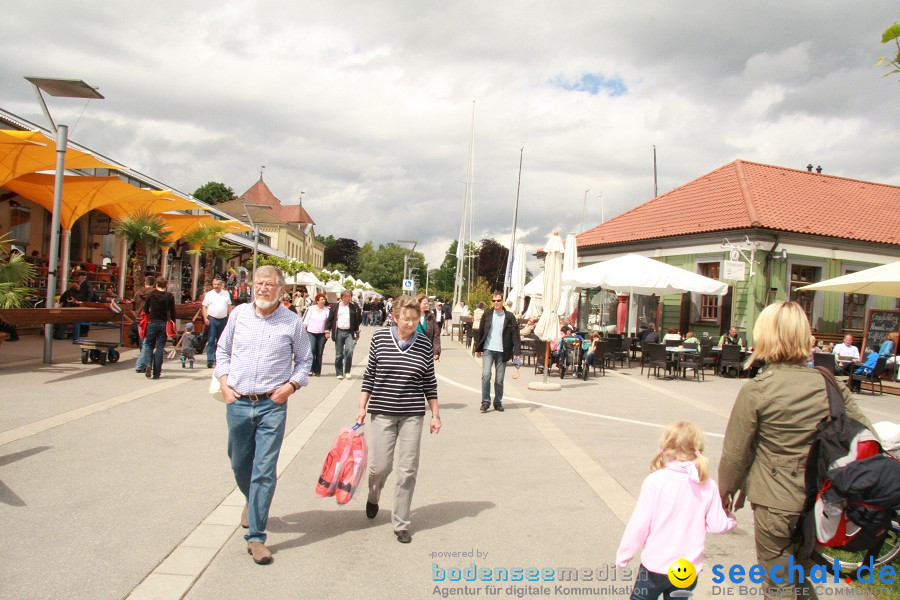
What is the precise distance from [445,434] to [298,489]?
3.00 meters

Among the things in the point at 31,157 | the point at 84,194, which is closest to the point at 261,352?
the point at 31,157

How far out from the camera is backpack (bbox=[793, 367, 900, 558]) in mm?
2904

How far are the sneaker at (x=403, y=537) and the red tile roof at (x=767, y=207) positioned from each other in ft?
71.1

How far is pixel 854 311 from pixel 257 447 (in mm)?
26023

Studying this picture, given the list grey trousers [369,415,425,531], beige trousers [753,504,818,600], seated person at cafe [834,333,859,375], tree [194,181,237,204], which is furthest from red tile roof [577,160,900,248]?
tree [194,181,237,204]

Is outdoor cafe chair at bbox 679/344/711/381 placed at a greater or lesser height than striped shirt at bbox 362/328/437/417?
lesser

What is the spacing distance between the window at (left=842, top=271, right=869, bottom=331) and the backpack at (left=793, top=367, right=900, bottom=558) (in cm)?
2511

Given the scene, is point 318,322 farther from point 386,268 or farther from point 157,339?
point 386,268

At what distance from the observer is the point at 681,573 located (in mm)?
3037

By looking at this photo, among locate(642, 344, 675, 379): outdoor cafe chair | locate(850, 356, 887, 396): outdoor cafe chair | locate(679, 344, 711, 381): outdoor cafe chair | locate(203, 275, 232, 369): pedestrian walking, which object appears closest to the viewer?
locate(203, 275, 232, 369): pedestrian walking

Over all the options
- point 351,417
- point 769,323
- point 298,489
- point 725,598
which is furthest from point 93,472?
point 769,323

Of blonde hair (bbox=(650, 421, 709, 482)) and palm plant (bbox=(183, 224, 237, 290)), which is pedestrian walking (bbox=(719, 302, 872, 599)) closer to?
blonde hair (bbox=(650, 421, 709, 482))

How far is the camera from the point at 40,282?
19984 millimetres

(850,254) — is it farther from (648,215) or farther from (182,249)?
(182,249)
